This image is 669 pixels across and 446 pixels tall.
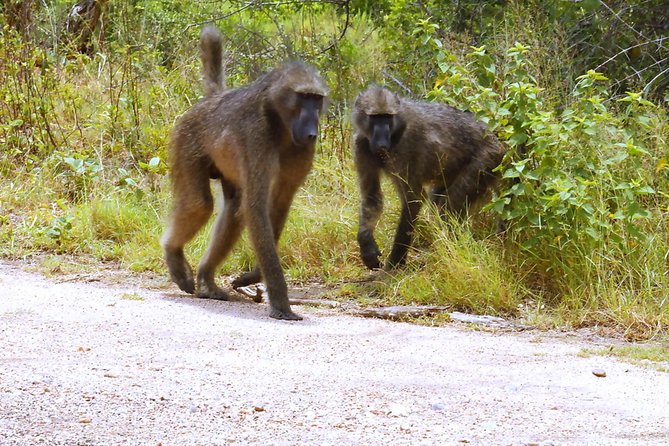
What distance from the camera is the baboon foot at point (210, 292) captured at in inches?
237

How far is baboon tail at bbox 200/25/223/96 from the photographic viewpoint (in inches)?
247

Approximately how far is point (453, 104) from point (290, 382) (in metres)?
3.27

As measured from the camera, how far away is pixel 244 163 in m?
5.67

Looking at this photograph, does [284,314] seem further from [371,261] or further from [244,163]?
[371,261]

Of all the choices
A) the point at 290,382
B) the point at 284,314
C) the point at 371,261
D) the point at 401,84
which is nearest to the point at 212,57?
the point at 371,261

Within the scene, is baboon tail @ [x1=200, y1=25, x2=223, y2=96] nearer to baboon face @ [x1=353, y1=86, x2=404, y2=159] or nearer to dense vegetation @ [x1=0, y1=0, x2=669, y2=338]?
baboon face @ [x1=353, y1=86, x2=404, y2=159]

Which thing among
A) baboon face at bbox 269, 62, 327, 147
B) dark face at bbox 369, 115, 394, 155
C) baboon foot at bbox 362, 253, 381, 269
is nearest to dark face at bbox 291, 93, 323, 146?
baboon face at bbox 269, 62, 327, 147

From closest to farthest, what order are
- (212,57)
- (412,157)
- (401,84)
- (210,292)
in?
1. (210,292)
2. (212,57)
3. (412,157)
4. (401,84)

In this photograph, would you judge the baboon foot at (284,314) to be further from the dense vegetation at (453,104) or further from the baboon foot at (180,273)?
the dense vegetation at (453,104)

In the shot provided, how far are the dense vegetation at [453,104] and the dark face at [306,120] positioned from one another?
1.09 meters

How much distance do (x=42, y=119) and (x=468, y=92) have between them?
396cm

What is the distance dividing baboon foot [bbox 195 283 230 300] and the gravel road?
0.37 metres

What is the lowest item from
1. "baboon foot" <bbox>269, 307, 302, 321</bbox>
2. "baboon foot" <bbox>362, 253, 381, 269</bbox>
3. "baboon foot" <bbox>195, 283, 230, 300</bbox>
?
"baboon foot" <bbox>195, 283, 230, 300</bbox>

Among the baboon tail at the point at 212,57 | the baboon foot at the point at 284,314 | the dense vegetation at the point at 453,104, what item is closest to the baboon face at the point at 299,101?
the baboon tail at the point at 212,57
